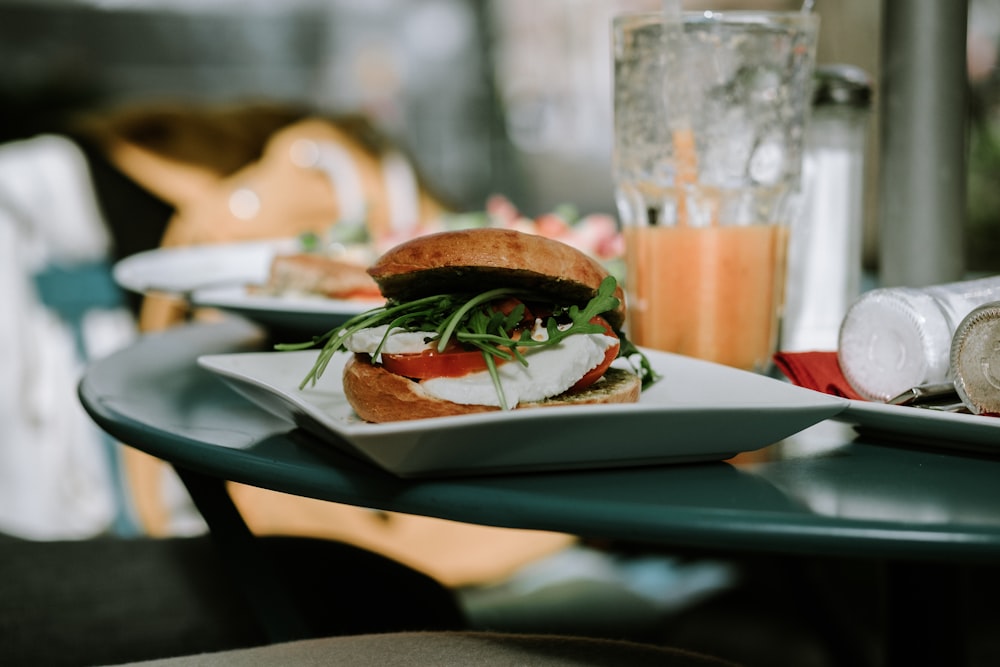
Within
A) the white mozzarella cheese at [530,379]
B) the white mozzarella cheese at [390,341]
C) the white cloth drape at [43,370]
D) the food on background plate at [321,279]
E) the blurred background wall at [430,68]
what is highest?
the blurred background wall at [430,68]

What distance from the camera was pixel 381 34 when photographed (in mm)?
4465

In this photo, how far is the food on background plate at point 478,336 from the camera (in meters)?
0.65

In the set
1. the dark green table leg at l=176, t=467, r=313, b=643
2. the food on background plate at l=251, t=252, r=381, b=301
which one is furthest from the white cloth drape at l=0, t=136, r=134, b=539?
the dark green table leg at l=176, t=467, r=313, b=643

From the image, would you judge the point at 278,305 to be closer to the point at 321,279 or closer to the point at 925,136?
the point at 321,279

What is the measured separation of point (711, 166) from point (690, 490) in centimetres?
52

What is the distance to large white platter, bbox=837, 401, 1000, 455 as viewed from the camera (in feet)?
1.89

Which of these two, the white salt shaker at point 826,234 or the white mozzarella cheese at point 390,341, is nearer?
the white mozzarella cheese at point 390,341

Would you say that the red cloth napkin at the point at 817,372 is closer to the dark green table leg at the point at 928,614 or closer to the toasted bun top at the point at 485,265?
the toasted bun top at the point at 485,265

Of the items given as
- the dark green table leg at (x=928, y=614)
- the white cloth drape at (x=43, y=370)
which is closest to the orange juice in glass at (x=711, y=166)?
the dark green table leg at (x=928, y=614)

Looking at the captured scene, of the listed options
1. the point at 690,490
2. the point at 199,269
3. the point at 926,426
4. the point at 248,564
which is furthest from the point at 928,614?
the point at 199,269

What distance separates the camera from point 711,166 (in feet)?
3.23

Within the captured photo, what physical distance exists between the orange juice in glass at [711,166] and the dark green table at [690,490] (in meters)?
0.28

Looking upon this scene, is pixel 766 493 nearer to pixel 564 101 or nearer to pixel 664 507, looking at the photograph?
pixel 664 507

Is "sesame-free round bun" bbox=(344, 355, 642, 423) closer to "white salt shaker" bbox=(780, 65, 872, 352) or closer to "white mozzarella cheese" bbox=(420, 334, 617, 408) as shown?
"white mozzarella cheese" bbox=(420, 334, 617, 408)
